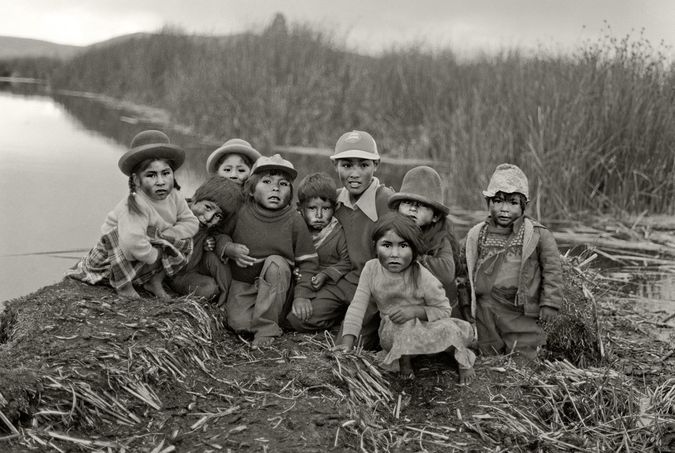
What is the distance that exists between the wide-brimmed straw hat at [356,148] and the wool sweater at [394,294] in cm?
95

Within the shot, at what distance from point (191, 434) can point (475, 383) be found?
1.65m

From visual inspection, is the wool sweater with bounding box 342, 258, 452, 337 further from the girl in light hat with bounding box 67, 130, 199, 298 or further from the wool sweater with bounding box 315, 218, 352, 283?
the girl in light hat with bounding box 67, 130, 199, 298

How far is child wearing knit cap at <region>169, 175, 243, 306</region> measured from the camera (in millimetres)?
5398

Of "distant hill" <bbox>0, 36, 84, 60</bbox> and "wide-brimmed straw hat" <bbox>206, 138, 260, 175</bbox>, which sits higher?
"distant hill" <bbox>0, 36, 84, 60</bbox>

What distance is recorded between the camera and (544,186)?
965 centimetres

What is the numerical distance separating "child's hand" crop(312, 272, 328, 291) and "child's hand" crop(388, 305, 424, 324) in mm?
857

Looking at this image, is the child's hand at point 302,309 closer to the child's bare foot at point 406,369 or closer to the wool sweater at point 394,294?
the wool sweater at point 394,294

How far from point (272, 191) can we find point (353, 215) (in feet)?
1.86

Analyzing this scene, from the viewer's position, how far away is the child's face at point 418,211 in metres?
5.06

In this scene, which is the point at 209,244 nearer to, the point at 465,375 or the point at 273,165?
the point at 273,165

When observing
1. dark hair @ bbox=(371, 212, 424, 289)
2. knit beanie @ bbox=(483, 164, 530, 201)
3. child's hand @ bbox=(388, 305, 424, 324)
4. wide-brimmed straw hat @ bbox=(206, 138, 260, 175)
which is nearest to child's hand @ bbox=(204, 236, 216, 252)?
wide-brimmed straw hat @ bbox=(206, 138, 260, 175)

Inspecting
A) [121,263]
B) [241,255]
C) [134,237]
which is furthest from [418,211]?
[121,263]

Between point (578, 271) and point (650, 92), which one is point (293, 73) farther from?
point (578, 271)

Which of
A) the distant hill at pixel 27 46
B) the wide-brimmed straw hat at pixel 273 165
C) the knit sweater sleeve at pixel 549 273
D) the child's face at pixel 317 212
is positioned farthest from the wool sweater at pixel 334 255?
the distant hill at pixel 27 46
